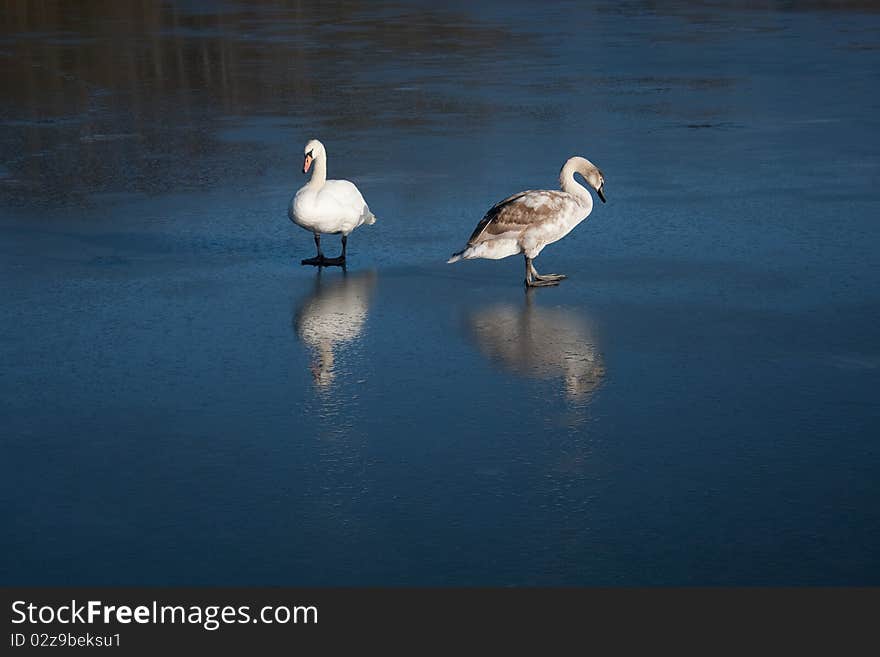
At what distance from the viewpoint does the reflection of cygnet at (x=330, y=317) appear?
9422 millimetres

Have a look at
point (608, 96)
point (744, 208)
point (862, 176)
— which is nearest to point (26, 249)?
point (744, 208)

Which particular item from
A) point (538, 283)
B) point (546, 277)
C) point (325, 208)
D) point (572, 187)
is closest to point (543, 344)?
point (538, 283)

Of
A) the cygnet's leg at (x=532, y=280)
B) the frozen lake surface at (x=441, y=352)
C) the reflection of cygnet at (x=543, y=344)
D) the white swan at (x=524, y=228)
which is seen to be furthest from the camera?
the cygnet's leg at (x=532, y=280)

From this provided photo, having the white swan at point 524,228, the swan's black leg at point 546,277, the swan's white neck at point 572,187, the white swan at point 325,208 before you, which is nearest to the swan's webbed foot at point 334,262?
the white swan at point 325,208

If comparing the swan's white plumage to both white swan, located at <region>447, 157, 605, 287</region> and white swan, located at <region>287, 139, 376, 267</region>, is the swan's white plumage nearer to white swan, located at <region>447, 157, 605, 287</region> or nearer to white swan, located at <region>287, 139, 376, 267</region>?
white swan, located at <region>287, 139, 376, 267</region>

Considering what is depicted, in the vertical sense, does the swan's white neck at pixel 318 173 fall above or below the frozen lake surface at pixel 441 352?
above

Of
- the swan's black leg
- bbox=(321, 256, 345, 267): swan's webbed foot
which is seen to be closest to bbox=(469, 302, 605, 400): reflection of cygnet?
the swan's black leg

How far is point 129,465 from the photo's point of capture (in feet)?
24.9

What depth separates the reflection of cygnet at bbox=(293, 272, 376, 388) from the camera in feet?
30.9

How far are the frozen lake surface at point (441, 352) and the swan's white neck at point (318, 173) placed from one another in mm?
761

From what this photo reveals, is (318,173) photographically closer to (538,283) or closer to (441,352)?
(538,283)

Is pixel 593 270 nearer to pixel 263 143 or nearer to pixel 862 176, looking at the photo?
pixel 862 176

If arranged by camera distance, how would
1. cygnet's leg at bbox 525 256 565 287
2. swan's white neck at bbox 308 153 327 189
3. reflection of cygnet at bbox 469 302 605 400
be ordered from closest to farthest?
reflection of cygnet at bbox 469 302 605 400 → cygnet's leg at bbox 525 256 565 287 → swan's white neck at bbox 308 153 327 189

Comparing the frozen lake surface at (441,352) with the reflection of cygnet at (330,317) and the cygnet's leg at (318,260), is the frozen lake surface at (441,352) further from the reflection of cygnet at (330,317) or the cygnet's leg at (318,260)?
the cygnet's leg at (318,260)
